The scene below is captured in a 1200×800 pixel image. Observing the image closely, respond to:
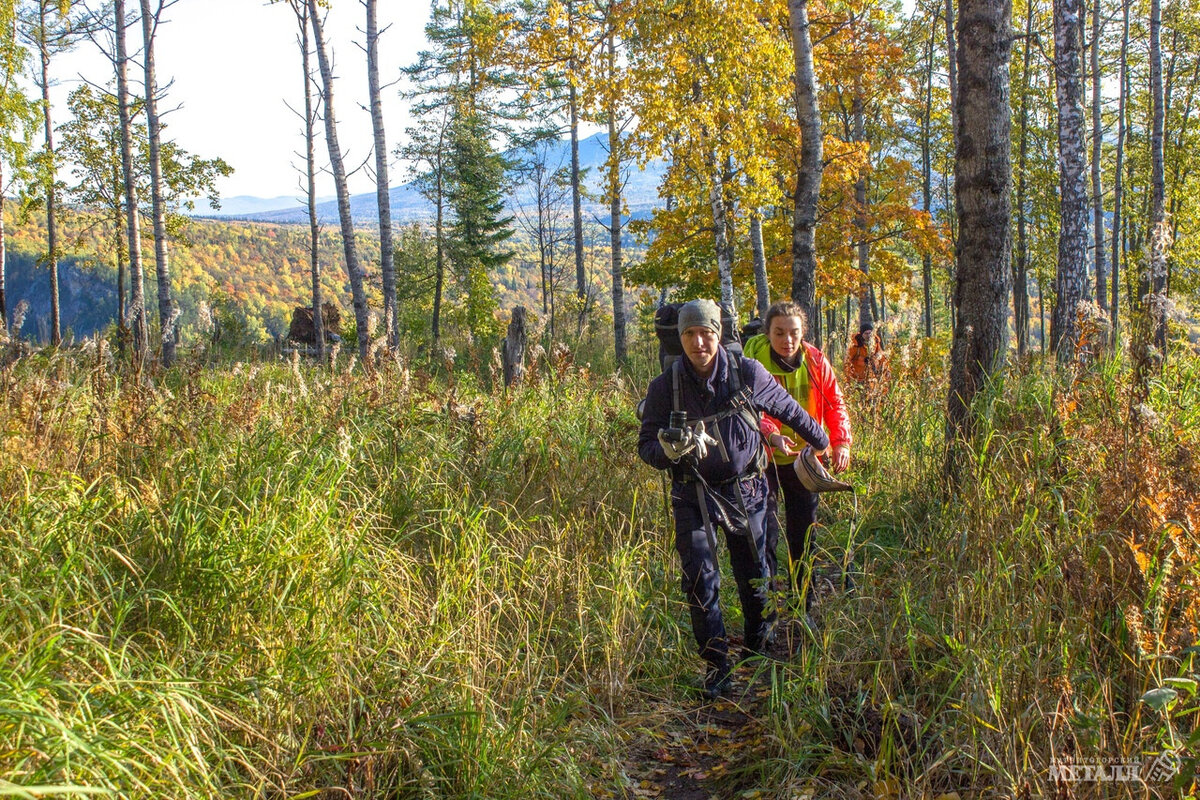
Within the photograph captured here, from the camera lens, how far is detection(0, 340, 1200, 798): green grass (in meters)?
2.43

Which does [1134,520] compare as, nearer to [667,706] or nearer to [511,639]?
[667,706]

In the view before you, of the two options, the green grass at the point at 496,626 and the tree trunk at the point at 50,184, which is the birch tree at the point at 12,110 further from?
the green grass at the point at 496,626

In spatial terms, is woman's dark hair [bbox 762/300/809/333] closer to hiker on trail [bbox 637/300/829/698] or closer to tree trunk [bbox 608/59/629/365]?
hiker on trail [bbox 637/300/829/698]

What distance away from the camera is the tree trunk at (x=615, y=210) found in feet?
39.3

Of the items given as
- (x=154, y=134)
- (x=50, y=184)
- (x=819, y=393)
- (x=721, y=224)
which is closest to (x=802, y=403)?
(x=819, y=393)

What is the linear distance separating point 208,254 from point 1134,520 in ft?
473

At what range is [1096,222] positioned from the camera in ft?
70.4

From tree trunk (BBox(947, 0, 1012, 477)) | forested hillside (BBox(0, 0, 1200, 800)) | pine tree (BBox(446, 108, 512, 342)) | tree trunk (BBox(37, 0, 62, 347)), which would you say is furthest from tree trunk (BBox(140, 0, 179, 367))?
pine tree (BBox(446, 108, 512, 342))

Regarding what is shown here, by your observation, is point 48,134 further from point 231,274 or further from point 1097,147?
point 231,274

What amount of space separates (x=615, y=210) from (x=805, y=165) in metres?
8.22

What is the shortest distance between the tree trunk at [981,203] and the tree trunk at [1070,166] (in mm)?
5921

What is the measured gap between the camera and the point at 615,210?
1728 centimetres
